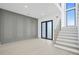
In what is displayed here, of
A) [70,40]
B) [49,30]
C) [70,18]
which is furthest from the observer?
[49,30]

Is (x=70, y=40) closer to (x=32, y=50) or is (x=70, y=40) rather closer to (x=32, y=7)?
(x=32, y=50)

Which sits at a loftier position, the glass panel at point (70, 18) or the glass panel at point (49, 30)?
the glass panel at point (70, 18)

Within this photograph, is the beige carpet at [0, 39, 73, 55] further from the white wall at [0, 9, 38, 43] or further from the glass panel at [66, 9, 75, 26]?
the white wall at [0, 9, 38, 43]

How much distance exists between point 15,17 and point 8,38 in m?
1.47

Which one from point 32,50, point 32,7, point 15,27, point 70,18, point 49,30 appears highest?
point 32,7

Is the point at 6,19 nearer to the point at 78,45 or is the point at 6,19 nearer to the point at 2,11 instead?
the point at 2,11

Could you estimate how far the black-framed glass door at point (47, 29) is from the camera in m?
7.25

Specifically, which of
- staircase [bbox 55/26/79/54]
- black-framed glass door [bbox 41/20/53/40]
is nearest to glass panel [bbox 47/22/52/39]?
black-framed glass door [bbox 41/20/53/40]

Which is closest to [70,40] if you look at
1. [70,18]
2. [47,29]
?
[70,18]

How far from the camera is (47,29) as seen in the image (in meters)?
7.59

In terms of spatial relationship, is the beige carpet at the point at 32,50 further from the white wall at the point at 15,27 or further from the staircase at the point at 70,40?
the white wall at the point at 15,27

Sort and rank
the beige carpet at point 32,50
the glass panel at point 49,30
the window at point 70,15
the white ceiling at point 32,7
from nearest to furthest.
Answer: the beige carpet at point 32,50 → the window at point 70,15 → the white ceiling at point 32,7 → the glass panel at point 49,30

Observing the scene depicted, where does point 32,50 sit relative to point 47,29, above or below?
below

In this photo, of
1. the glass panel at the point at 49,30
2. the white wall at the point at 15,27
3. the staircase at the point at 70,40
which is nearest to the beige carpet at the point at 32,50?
the staircase at the point at 70,40
